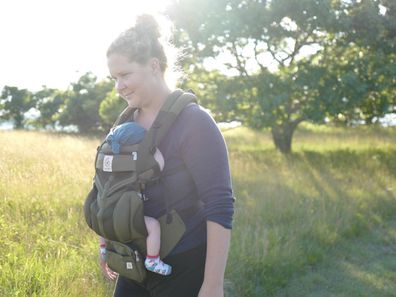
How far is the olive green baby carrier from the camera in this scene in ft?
5.78

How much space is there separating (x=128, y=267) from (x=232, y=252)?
9.64 feet

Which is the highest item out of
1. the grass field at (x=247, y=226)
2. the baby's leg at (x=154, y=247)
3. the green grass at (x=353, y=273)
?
the baby's leg at (x=154, y=247)

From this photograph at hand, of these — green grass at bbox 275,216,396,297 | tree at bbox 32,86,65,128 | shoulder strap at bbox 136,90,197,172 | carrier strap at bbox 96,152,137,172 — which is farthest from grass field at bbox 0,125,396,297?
tree at bbox 32,86,65,128

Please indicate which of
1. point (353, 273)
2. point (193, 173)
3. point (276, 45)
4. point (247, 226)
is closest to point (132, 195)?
point (193, 173)

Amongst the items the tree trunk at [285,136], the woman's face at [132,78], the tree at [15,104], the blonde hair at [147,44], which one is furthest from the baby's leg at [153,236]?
the tree at [15,104]

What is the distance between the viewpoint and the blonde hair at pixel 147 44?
5.93 feet

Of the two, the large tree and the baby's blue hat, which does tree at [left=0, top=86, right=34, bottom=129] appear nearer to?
the large tree

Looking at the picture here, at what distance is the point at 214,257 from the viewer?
1782mm

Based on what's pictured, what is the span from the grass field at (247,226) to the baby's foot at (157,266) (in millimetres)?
1845

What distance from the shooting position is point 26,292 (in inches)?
139

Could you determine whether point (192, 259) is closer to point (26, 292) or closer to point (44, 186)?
point (26, 292)

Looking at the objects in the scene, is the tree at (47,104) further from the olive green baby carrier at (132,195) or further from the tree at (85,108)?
the olive green baby carrier at (132,195)

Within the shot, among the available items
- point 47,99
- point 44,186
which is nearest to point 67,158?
point 44,186

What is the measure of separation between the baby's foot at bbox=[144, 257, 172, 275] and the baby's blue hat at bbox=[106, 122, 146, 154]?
456mm
